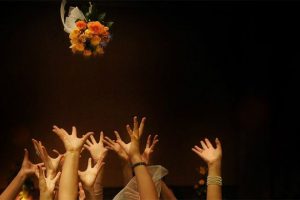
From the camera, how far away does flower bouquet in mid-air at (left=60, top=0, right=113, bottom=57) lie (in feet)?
9.05

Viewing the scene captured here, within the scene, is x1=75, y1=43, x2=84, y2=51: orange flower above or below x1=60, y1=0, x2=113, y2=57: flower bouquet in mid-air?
below

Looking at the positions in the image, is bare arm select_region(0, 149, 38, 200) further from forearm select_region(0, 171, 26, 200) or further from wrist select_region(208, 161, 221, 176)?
wrist select_region(208, 161, 221, 176)

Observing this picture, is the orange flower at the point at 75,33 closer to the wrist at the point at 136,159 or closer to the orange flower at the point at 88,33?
the orange flower at the point at 88,33

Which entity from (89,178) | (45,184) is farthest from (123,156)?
(45,184)

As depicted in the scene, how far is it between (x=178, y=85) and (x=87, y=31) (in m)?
3.85

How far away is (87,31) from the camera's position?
108 inches

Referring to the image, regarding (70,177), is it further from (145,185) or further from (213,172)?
(213,172)

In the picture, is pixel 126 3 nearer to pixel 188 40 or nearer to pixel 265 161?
pixel 188 40

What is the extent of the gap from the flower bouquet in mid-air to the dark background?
350cm

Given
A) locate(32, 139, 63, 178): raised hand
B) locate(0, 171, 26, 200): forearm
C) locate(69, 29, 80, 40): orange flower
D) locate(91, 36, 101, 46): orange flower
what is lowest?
locate(0, 171, 26, 200): forearm

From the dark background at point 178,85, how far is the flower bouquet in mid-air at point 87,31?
3.50 m

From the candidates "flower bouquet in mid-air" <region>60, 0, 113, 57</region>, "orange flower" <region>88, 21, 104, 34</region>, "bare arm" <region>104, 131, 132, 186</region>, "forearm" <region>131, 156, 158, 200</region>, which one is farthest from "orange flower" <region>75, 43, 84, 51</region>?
"forearm" <region>131, 156, 158, 200</region>

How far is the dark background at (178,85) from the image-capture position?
6.30 m

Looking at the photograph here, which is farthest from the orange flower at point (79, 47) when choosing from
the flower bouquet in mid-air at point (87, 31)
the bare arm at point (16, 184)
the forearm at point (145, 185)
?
the forearm at point (145, 185)
